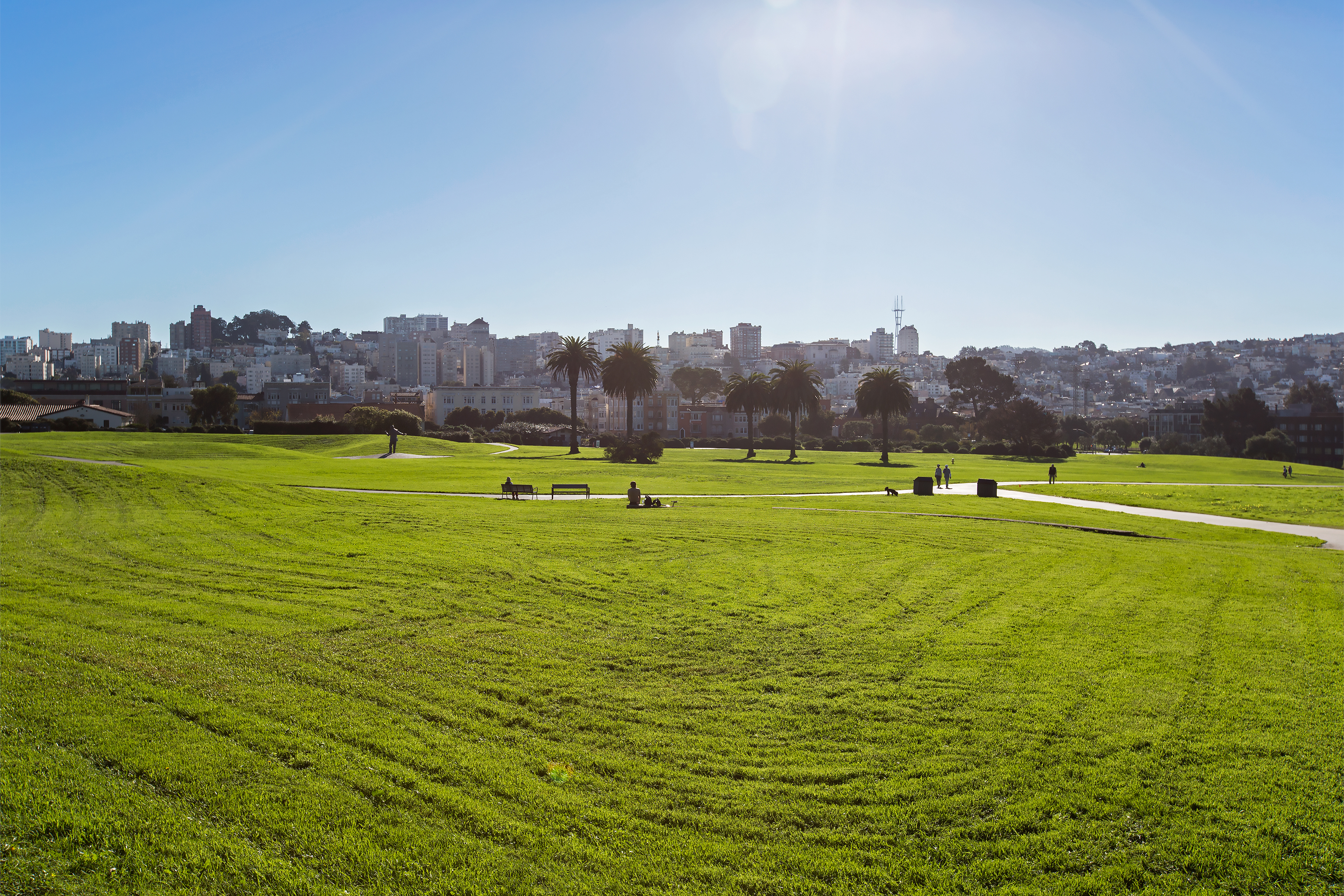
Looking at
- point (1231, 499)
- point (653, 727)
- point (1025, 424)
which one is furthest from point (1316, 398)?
point (653, 727)

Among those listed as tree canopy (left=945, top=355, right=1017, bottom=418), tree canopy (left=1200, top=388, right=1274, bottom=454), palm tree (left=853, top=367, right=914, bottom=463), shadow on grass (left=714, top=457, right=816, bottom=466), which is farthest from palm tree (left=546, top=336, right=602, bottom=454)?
tree canopy (left=945, top=355, right=1017, bottom=418)

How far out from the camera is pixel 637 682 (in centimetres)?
953

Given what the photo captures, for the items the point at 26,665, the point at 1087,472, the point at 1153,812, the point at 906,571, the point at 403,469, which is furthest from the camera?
the point at 1087,472

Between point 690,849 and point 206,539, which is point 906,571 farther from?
point 206,539

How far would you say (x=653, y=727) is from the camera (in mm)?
8242

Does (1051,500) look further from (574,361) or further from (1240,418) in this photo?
(1240,418)

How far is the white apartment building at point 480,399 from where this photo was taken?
148375 millimetres

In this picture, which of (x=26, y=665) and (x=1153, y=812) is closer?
(x=1153, y=812)

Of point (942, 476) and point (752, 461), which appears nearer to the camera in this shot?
point (942, 476)

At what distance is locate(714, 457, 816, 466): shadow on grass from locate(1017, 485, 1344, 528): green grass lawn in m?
21.9

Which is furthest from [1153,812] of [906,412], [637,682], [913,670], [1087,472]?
[906,412]

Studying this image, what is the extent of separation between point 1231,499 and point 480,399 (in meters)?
128

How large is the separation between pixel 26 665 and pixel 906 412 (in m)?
72.5

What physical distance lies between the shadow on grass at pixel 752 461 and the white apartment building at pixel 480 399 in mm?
79407
